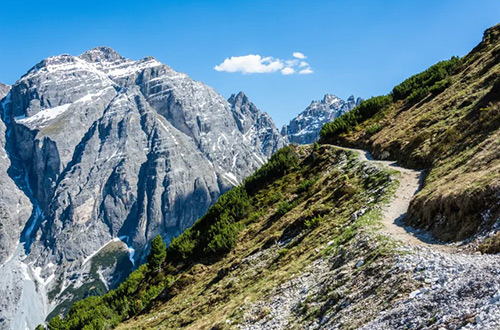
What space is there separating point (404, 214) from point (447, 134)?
547 inches

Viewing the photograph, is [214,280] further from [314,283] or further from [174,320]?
[314,283]

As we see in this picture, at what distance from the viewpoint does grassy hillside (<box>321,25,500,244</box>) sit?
1859 cm

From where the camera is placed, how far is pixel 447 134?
109 feet

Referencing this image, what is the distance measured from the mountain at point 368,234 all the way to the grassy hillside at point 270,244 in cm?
18

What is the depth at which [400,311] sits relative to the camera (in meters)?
12.6

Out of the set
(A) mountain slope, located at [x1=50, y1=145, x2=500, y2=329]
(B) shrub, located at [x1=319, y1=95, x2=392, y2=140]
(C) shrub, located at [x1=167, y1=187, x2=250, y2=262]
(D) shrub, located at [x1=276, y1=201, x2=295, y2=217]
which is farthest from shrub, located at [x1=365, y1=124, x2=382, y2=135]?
(C) shrub, located at [x1=167, y1=187, x2=250, y2=262]

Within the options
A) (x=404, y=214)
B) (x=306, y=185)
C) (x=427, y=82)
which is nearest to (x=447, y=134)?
(x=404, y=214)

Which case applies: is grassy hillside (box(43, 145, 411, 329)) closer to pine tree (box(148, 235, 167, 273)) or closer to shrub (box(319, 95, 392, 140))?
pine tree (box(148, 235, 167, 273))

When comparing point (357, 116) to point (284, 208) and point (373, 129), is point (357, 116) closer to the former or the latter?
point (373, 129)

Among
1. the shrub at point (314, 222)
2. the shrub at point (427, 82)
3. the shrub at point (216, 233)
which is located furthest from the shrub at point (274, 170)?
the shrub at point (314, 222)

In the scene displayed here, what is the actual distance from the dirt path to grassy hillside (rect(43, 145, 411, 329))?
832 millimetres

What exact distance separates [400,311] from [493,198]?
8.90 m

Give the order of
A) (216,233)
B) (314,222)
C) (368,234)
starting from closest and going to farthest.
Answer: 1. (368,234)
2. (314,222)
3. (216,233)

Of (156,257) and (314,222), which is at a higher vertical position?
(156,257)
